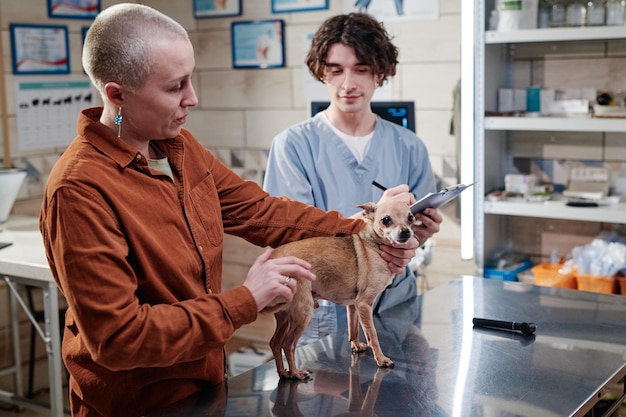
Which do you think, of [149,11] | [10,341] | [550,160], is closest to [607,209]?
[550,160]

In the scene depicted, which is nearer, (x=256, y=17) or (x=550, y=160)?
(x=550, y=160)

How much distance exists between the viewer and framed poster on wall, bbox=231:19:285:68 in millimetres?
4215

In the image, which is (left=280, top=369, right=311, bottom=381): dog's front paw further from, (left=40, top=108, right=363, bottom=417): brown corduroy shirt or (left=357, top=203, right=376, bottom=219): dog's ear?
(left=357, top=203, right=376, bottom=219): dog's ear

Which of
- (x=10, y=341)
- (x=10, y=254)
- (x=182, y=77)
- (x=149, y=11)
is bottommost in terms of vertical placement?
Answer: (x=10, y=341)

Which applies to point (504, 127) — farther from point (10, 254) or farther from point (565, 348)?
point (10, 254)

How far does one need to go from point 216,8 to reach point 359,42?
240 cm

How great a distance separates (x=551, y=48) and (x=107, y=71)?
264 centimetres

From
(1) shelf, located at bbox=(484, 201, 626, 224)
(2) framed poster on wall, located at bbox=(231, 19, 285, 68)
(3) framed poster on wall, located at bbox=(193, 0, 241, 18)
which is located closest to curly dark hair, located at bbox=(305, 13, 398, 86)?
(1) shelf, located at bbox=(484, 201, 626, 224)

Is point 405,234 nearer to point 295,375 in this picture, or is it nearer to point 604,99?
point 295,375

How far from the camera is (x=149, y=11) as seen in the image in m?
1.38

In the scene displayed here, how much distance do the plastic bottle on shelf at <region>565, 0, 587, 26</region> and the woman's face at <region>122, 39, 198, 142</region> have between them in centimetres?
231

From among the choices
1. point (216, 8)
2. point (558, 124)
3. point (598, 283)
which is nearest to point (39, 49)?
point (216, 8)

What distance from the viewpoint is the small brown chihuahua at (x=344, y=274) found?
158 centimetres

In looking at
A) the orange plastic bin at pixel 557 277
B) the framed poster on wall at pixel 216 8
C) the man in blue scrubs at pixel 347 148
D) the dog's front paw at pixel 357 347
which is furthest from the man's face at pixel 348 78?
the framed poster on wall at pixel 216 8
